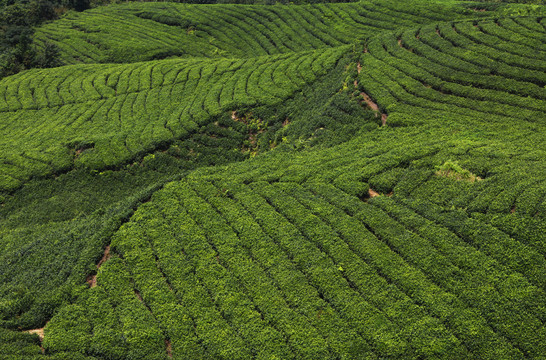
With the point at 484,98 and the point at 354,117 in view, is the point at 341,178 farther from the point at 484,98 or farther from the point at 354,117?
the point at 484,98

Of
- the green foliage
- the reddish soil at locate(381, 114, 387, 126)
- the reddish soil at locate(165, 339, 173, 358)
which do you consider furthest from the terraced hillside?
the reddish soil at locate(381, 114, 387, 126)

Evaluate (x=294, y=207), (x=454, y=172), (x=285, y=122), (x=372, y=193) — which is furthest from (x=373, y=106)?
(x=294, y=207)

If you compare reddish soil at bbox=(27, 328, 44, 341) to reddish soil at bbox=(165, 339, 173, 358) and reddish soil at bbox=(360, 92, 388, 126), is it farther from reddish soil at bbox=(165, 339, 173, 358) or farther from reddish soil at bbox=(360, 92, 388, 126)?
reddish soil at bbox=(360, 92, 388, 126)

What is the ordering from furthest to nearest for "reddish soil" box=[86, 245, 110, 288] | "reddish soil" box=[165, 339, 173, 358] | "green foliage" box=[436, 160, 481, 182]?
"green foliage" box=[436, 160, 481, 182], "reddish soil" box=[86, 245, 110, 288], "reddish soil" box=[165, 339, 173, 358]

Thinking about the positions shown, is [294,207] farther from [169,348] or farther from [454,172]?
[169,348]

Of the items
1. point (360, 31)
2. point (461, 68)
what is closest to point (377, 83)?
point (461, 68)

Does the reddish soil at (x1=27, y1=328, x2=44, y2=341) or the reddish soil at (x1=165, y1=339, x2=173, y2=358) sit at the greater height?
the reddish soil at (x1=165, y1=339, x2=173, y2=358)

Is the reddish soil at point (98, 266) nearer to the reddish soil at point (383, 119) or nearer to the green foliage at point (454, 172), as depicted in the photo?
the green foliage at point (454, 172)

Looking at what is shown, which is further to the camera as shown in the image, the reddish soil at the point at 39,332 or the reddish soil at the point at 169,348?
the reddish soil at the point at 39,332

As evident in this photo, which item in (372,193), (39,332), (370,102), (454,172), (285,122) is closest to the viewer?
(39,332)

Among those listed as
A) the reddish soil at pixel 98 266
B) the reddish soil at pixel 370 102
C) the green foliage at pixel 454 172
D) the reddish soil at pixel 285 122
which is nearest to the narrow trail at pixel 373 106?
the reddish soil at pixel 370 102
